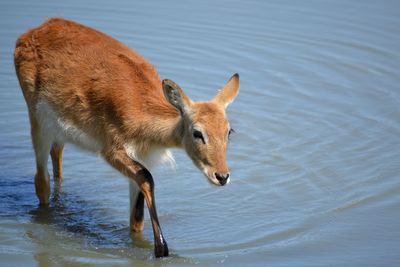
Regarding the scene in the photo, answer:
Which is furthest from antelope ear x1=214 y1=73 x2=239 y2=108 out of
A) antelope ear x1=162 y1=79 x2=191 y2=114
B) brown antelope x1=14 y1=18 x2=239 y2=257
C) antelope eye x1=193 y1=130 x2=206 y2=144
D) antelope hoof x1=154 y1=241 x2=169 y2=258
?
antelope hoof x1=154 y1=241 x2=169 y2=258

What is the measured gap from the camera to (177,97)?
8.59 metres

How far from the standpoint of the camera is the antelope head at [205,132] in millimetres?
8258

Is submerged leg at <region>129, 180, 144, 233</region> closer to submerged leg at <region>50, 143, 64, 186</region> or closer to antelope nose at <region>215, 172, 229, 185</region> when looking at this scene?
antelope nose at <region>215, 172, 229, 185</region>

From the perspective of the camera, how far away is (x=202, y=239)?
30.5 ft

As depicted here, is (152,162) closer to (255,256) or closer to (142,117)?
(142,117)

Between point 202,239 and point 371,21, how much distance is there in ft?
29.5

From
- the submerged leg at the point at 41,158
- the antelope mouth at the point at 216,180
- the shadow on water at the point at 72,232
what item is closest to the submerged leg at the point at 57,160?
the shadow on water at the point at 72,232

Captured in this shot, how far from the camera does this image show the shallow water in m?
9.11

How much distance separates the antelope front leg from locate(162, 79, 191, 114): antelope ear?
761mm

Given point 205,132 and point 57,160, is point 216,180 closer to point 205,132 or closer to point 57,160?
point 205,132

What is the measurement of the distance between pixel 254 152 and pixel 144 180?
128 inches

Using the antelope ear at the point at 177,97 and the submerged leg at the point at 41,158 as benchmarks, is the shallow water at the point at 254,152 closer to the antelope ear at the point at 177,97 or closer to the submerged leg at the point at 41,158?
the submerged leg at the point at 41,158

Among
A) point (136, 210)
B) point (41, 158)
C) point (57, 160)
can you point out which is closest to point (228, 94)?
point (136, 210)

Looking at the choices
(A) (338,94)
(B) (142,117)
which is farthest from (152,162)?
(A) (338,94)
